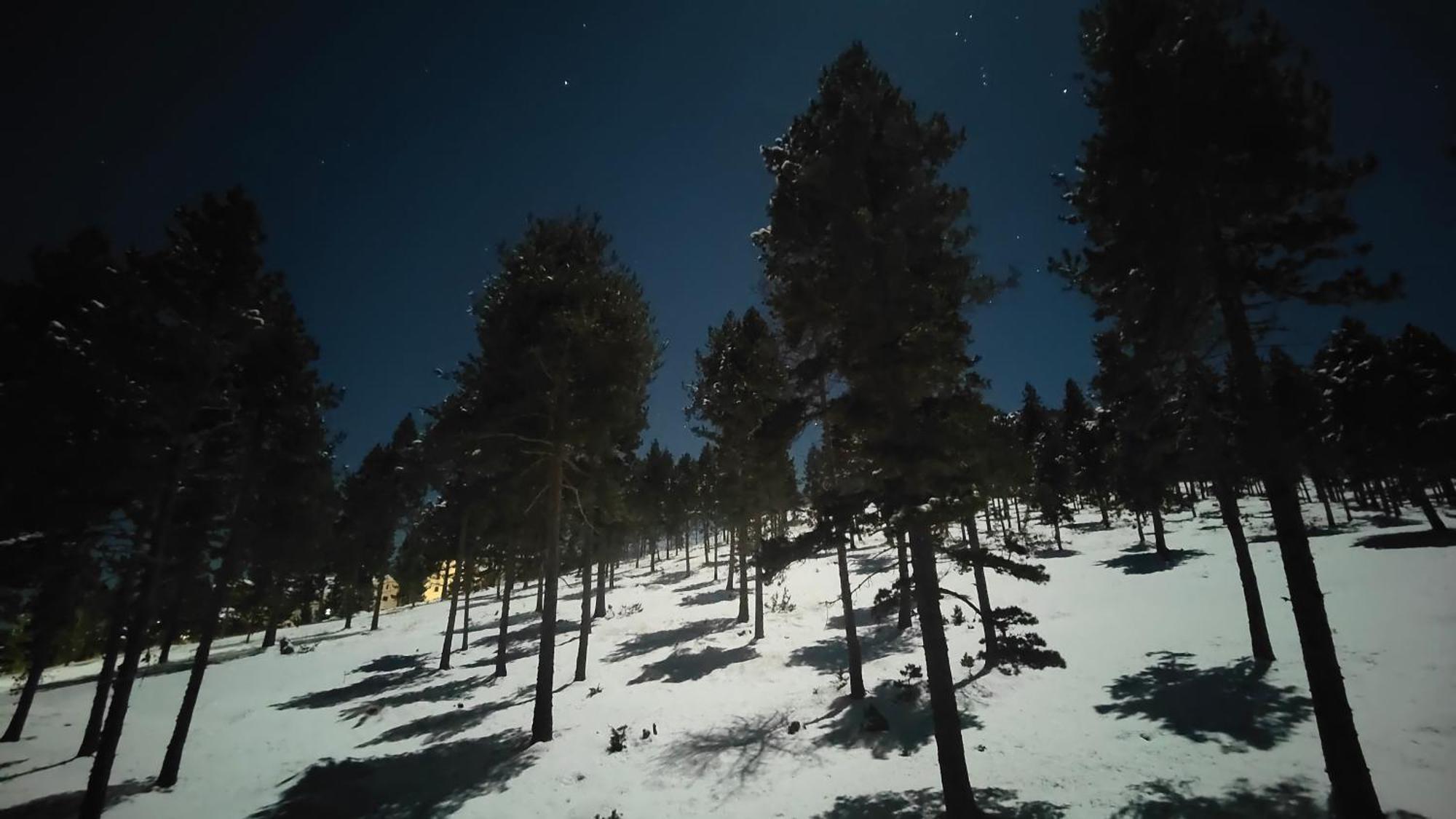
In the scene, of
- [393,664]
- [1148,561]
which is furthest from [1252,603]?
[393,664]

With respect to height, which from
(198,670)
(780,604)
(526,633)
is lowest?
(526,633)

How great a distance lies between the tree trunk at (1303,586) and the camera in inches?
275

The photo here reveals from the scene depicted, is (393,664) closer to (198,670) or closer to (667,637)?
(667,637)

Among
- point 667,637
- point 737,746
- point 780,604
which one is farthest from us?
point 780,604

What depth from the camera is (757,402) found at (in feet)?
77.3

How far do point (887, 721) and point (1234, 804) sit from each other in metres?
6.70

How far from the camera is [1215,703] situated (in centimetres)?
1195

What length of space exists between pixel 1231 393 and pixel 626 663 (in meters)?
21.8

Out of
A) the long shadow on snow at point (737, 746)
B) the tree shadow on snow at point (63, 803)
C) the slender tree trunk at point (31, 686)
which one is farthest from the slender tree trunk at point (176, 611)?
the long shadow on snow at point (737, 746)

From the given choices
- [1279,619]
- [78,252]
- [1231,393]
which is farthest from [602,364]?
[1279,619]

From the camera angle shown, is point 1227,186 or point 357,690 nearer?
point 1227,186

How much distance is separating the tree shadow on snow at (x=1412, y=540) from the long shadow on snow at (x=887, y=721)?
2616 centimetres

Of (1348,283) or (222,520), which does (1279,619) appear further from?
(222,520)

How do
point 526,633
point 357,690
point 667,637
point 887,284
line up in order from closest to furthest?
point 887,284
point 357,690
point 667,637
point 526,633
